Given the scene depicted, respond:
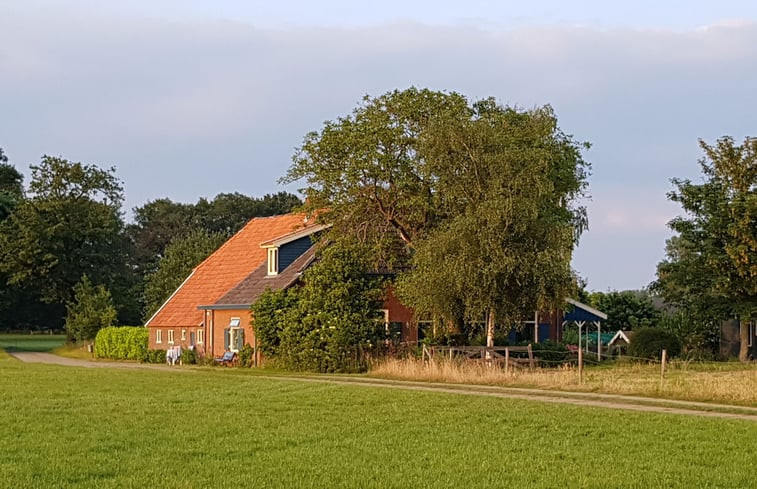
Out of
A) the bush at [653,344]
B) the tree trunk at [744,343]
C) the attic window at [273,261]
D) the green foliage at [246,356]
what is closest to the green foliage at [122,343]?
the attic window at [273,261]

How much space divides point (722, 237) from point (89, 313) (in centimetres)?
4239

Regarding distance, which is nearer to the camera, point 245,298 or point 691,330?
point 245,298

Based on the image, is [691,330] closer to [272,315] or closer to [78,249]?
[272,315]

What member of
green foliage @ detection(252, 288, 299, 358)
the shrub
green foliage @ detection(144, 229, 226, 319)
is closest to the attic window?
green foliage @ detection(252, 288, 299, 358)

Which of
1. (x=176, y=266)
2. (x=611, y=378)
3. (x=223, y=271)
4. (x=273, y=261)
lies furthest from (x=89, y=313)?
(x=611, y=378)

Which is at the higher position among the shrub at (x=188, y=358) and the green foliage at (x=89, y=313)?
the green foliage at (x=89, y=313)

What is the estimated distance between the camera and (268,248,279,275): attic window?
50.8 metres

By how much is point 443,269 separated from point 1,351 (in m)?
41.4

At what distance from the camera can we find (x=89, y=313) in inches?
2840

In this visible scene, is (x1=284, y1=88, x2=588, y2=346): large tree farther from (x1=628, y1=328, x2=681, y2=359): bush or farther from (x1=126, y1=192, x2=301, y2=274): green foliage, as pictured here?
(x1=126, y1=192, x2=301, y2=274): green foliage

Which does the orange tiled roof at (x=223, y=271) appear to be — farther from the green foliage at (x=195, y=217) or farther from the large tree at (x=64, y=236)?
the green foliage at (x=195, y=217)

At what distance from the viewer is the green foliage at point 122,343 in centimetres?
5921

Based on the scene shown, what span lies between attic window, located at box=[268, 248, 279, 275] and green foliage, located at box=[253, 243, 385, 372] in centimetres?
660

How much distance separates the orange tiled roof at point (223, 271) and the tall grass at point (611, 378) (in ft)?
58.2
